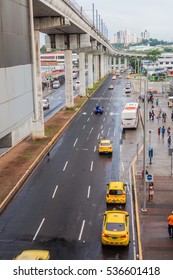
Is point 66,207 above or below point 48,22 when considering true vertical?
below

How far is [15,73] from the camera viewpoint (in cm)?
2161

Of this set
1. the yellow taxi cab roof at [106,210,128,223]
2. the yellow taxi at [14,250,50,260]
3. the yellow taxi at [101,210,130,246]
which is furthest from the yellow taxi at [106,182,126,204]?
the yellow taxi at [14,250,50,260]

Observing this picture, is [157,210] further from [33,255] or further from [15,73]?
[15,73]

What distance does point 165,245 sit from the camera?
80.0ft

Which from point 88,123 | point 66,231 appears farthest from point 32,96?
point 88,123

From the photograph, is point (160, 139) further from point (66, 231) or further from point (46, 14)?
point (66, 231)

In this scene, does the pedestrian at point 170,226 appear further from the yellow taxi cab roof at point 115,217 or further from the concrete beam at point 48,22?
the concrete beam at point 48,22

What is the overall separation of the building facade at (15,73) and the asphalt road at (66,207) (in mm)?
6505

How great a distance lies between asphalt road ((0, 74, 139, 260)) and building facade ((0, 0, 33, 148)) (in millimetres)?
6505

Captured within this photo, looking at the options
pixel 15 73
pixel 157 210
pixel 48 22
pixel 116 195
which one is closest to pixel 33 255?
pixel 15 73

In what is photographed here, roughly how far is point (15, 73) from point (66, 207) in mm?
12488

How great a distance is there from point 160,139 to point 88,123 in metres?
17.0

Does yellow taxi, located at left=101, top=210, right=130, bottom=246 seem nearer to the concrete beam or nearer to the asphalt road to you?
the asphalt road

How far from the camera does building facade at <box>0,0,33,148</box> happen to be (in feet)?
64.6
